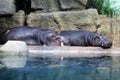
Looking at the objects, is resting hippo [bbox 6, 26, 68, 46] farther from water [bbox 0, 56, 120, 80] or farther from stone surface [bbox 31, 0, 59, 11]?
water [bbox 0, 56, 120, 80]

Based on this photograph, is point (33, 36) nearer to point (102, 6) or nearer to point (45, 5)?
point (45, 5)

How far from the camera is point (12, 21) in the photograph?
39.4 ft

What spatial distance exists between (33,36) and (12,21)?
1.34 meters

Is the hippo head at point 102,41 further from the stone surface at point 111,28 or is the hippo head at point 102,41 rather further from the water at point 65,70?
the water at point 65,70

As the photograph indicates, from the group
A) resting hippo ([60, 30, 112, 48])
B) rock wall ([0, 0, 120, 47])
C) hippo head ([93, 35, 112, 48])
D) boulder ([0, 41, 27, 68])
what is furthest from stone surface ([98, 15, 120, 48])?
boulder ([0, 41, 27, 68])

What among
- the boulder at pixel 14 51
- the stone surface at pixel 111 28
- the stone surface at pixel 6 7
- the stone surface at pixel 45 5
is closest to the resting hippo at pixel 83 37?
the stone surface at pixel 111 28

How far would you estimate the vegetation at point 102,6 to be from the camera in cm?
1318

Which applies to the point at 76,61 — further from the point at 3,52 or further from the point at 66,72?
→ the point at 3,52

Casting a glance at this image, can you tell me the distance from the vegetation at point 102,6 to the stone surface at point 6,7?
9.94ft

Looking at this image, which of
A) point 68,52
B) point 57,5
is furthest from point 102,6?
point 68,52

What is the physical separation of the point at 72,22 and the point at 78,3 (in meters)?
0.78

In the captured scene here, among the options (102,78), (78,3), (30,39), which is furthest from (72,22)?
(102,78)

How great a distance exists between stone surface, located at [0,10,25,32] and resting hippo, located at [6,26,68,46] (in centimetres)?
91

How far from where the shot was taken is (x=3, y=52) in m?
9.05
